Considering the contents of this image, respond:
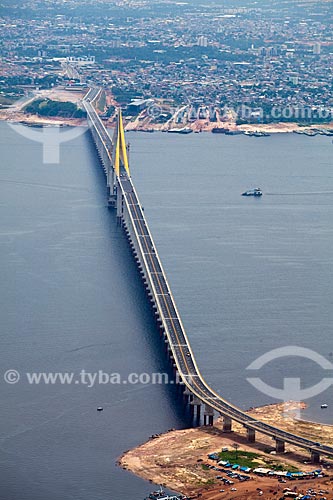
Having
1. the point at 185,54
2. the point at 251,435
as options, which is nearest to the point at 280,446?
the point at 251,435

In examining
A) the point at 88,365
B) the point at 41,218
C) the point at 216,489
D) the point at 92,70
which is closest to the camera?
the point at 216,489

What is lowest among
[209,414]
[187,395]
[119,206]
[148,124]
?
[148,124]

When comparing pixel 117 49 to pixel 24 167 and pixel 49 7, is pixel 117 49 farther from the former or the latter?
pixel 24 167

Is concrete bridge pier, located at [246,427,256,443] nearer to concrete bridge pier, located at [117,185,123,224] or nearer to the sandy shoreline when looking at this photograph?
concrete bridge pier, located at [117,185,123,224]

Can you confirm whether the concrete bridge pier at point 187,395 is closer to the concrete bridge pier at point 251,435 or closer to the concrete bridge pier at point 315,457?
the concrete bridge pier at point 251,435

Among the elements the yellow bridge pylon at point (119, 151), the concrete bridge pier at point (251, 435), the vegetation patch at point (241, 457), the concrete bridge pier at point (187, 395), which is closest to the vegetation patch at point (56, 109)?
the yellow bridge pylon at point (119, 151)

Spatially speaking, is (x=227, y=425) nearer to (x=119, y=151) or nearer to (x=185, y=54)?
(x=119, y=151)

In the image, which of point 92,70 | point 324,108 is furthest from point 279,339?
point 92,70

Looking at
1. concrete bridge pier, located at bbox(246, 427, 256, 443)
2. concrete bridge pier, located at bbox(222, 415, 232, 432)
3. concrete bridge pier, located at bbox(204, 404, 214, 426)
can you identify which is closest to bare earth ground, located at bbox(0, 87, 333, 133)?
concrete bridge pier, located at bbox(204, 404, 214, 426)
